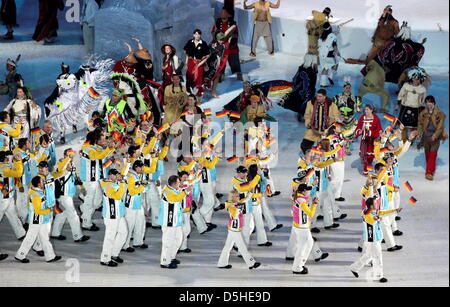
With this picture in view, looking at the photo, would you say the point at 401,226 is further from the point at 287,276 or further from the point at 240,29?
the point at 240,29

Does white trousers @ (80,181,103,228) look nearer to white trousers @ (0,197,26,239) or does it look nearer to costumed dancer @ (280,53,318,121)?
white trousers @ (0,197,26,239)

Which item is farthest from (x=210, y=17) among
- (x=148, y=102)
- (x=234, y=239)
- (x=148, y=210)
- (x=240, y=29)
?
(x=234, y=239)

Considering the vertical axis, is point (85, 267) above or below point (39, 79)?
below

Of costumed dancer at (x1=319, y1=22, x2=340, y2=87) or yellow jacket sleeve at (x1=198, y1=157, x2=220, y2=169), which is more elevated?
costumed dancer at (x1=319, y1=22, x2=340, y2=87)

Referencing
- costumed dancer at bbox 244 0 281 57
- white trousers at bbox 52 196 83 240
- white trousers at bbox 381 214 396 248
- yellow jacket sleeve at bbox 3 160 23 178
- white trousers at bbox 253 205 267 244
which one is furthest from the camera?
costumed dancer at bbox 244 0 281 57

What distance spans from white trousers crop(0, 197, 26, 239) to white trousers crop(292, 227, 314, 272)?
186 inches

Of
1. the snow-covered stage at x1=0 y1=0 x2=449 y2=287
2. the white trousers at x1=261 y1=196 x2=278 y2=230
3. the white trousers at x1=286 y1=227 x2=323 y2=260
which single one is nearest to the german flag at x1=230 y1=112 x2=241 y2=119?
the snow-covered stage at x1=0 y1=0 x2=449 y2=287

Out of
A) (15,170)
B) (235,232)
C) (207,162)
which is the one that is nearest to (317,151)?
(207,162)

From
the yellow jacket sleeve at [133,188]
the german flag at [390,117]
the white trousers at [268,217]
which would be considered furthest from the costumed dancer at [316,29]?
the yellow jacket sleeve at [133,188]

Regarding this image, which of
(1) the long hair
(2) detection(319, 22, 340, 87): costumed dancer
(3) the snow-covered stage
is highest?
(1) the long hair

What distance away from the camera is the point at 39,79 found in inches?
1017

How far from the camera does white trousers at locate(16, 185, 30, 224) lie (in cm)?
2253

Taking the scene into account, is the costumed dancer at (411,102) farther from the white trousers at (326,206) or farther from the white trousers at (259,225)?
the white trousers at (259,225)

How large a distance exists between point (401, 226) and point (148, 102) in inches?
221
